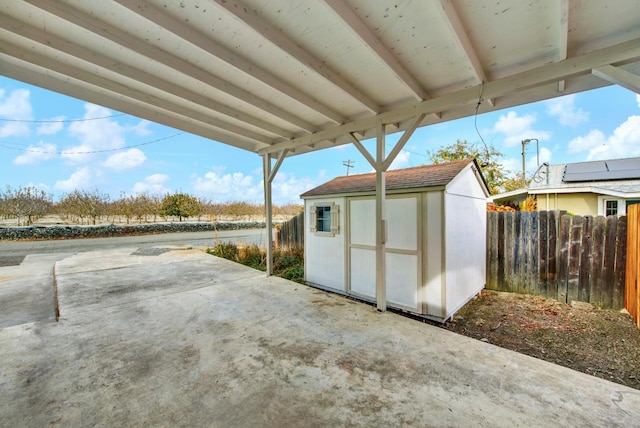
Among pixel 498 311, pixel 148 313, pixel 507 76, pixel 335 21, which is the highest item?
pixel 335 21

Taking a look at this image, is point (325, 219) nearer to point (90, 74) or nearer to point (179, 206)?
point (90, 74)

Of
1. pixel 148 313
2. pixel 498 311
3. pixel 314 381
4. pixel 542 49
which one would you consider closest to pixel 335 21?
pixel 542 49

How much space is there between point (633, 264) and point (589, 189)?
19.5 ft

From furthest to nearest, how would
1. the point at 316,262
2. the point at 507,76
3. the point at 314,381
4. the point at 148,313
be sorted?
1. the point at 316,262
2. the point at 148,313
3. the point at 507,76
4. the point at 314,381

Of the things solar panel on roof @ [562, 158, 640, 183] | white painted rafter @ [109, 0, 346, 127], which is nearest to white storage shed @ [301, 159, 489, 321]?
white painted rafter @ [109, 0, 346, 127]

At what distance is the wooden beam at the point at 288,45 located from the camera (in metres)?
1.86

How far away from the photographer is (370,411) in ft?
5.50

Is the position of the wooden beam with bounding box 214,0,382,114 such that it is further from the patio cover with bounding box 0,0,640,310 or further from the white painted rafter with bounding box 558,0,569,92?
the white painted rafter with bounding box 558,0,569,92

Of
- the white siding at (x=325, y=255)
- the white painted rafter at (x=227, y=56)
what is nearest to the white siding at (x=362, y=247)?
the white siding at (x=325, y=255)

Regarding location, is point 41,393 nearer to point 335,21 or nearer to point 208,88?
point 208,88

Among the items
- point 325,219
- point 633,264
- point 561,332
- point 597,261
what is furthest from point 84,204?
point 633,264

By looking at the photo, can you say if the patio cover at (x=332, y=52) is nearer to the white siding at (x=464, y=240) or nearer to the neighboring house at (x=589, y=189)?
the white siding at (x=464, y=240)

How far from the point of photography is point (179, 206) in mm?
19141

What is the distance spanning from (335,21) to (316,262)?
149 inches
